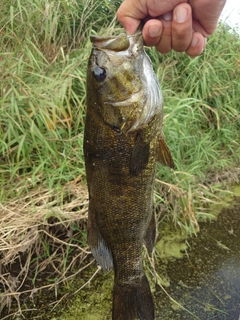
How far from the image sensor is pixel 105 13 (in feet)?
13.4

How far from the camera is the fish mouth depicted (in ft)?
4.76

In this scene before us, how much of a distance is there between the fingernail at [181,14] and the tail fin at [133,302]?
1222 mm

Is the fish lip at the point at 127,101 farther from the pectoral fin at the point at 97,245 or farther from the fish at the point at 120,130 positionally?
the pectoral fin at the point at 97,245

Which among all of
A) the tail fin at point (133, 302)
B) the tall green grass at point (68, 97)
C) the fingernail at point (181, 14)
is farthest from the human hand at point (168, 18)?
the tall green grass at point (68, 97)

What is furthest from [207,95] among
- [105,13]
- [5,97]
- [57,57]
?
[5,97]

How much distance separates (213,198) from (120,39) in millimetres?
2704

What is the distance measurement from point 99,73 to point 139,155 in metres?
0.38

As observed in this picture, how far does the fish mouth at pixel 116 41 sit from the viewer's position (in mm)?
1450

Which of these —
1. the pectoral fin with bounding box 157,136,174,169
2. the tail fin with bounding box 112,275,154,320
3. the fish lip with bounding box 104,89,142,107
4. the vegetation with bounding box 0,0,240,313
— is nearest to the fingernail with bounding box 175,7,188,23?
the fish lip with bounding box 104,89,142,107

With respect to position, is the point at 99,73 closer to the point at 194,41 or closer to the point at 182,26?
the point at 182,26

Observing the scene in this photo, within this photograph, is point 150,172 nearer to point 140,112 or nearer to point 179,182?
point 140,112

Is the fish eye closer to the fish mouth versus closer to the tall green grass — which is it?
the fish mouth

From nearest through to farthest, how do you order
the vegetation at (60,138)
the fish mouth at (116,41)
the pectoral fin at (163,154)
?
the fish mouth at (116,41) < the pectoral fin at (163,154) < the vegetation at (60,138)

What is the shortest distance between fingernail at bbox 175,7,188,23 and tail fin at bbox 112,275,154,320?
122 cm
